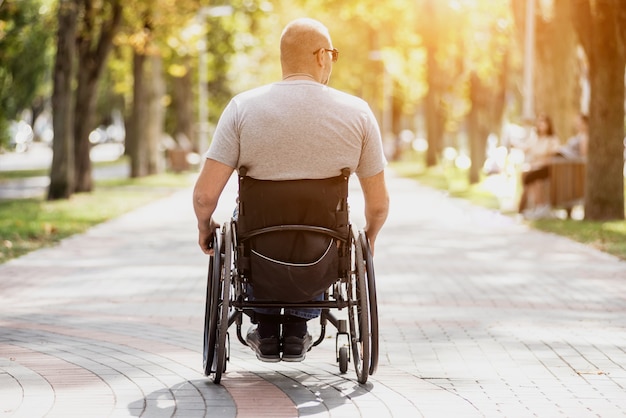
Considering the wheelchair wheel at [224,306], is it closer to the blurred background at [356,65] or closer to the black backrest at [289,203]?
the black backrest at [289,203]

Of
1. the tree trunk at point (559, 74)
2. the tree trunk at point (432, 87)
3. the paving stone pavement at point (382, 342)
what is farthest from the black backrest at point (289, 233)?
the tree trunk at point (432, 87)

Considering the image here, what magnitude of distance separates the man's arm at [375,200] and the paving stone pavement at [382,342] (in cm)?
76

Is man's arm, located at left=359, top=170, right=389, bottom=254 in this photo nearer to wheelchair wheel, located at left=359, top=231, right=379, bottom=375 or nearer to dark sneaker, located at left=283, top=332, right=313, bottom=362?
wheelchair wheel, located at left=359, top=231, right=379, bottom=375

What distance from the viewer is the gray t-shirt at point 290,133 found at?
20.4ft

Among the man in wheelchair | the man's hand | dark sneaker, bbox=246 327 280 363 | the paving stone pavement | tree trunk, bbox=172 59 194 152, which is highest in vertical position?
the man in wheelchair

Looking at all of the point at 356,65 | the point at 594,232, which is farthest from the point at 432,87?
the point at 594,232

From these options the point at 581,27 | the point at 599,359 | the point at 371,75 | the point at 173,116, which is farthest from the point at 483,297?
the point at 371,75

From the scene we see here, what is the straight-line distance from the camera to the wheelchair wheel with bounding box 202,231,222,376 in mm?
6145

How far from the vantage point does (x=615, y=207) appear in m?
18.7

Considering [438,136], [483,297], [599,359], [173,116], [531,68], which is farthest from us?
[173,116]

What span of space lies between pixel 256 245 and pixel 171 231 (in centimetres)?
1157

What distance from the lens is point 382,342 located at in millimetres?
8070

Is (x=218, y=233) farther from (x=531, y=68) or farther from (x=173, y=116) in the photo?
(x=173, y=116)

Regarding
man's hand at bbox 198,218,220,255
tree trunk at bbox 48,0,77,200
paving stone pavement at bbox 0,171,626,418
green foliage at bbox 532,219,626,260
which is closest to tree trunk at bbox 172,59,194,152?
tree trunk at bbox 48,0,77,200
